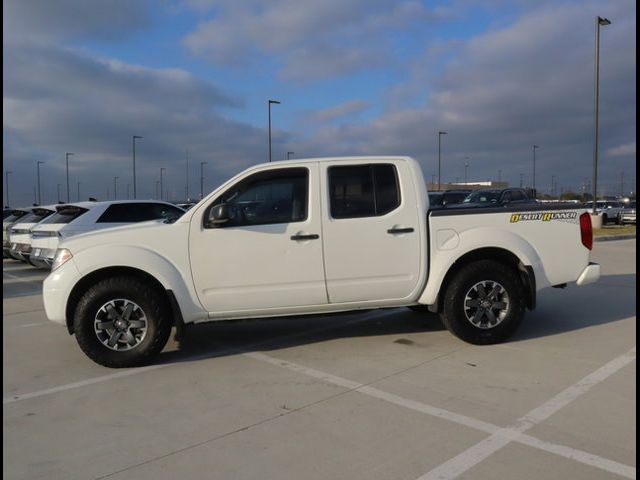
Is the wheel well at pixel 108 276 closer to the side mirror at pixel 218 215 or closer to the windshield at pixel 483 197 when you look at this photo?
the side mirror at pixel 218 215

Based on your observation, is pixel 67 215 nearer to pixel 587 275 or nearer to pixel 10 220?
pixel 10 220

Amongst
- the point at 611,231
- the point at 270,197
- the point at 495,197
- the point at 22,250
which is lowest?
the point at 22,250

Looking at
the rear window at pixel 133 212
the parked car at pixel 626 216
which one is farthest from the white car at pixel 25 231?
the parked car at pixel 626 216

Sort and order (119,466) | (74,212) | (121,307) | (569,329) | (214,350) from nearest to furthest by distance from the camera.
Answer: (119,466)
(121,307)
(214,350)
(569,329)
(74,212)

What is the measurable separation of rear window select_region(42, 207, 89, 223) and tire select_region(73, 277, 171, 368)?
671 cm

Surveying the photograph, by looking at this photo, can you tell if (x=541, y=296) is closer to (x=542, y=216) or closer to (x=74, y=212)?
(x=542, y=216)

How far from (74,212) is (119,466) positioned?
9125 mm

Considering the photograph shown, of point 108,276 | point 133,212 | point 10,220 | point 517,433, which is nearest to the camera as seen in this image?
point 517,433

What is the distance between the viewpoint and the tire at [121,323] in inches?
205

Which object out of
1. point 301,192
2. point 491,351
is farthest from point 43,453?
point 491,351

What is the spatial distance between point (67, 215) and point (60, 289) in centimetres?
690

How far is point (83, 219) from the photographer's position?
11078mm

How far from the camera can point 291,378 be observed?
16.0 ft

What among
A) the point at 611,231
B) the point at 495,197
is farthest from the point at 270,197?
the point at 611,231
